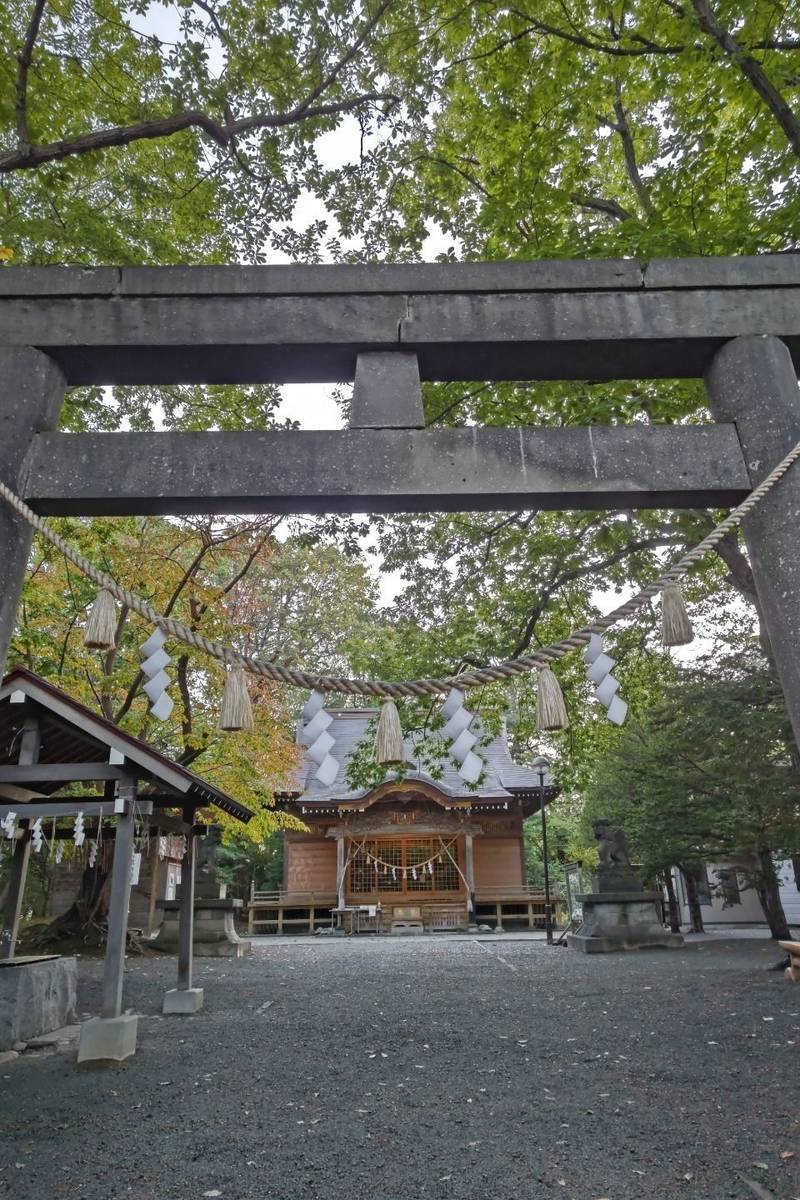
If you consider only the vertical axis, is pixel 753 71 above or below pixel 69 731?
above

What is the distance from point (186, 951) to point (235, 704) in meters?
6.36

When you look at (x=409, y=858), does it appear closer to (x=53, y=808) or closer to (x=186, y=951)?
(x=186, y=951)

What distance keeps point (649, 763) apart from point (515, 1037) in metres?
8.09

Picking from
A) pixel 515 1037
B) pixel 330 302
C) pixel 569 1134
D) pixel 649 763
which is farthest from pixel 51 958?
pixel 649 763

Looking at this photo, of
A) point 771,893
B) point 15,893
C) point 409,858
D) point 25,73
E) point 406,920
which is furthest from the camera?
point 409,858

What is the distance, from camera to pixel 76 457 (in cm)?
293

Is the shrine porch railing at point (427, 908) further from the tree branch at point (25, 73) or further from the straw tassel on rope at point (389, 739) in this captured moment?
the tree branch at point (25, 73)

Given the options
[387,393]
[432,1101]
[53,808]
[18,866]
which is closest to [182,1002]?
[53,808]

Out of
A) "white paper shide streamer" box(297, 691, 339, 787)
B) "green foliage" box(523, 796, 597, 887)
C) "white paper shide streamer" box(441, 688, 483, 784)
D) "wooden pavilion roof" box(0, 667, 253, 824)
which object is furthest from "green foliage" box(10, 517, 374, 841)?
"green foliage" box(523, 796, 597, 887)

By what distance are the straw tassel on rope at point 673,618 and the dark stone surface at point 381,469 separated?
1.27 ft

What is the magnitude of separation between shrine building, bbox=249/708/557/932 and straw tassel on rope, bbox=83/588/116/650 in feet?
55.4

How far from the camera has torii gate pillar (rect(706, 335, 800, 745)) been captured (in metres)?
2.72

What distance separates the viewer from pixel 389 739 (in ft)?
9.48

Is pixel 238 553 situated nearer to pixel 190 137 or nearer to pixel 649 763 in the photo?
pixel 190 137
